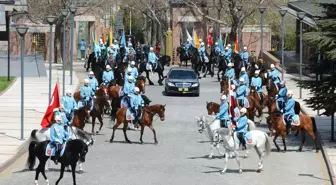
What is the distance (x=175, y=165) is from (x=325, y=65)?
347 inches

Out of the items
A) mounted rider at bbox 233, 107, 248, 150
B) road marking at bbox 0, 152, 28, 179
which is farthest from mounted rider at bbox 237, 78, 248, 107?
road marking at bbox 0, 152, 28, 179

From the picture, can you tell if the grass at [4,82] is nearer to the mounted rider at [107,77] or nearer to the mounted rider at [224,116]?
the mounted rider at [107,77]

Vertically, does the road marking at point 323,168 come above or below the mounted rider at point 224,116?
below

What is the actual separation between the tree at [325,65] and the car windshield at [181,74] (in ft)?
54.1

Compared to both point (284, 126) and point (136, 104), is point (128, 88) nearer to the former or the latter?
point (136, 104)

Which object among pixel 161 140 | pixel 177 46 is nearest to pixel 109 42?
pixel 177 46

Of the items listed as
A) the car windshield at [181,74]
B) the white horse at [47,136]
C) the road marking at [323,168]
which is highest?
the car windshield at [181,74]

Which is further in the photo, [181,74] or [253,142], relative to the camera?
[181,74]

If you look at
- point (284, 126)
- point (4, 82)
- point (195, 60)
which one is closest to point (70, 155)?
point (284, 126)

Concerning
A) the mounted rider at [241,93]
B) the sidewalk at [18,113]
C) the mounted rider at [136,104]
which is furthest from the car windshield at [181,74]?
the mounted rider at [136,104]

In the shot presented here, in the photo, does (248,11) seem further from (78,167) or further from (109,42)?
(78,167)

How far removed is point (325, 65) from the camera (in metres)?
36.7

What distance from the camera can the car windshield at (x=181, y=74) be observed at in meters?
52.9

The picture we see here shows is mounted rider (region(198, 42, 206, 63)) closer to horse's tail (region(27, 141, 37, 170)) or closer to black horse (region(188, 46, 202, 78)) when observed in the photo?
black horse (region(188, 46, 202, 78))
